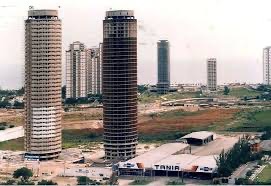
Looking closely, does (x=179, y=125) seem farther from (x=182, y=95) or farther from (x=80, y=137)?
(x=182, y=95)

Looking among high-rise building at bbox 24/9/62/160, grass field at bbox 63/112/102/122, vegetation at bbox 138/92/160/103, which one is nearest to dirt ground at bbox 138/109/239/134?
grass field at bbox 63/112/102/122

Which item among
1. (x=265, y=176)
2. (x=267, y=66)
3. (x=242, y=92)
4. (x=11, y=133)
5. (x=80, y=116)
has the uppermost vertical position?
(x=267, y=66)

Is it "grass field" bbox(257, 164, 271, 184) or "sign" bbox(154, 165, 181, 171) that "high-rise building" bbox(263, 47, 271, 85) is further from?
"sign" bbox(154, 165, 181, 171)

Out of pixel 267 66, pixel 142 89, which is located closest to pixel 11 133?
pixel 142 89

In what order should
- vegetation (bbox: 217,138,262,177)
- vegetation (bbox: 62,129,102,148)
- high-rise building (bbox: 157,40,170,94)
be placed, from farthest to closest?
high-rise building (bbox: 157,40,170,94), vegetation (bbox: 62,129,102,148), vegetation (bbox: 217,138,262,177)

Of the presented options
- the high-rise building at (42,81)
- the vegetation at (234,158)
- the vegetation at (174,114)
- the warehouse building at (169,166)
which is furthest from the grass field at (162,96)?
the warehouse building at (169,166)

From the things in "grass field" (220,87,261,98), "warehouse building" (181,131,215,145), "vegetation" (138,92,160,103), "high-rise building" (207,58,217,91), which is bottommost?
"warehouse building" (181,131,215,145)
